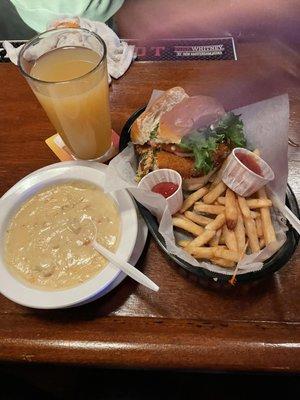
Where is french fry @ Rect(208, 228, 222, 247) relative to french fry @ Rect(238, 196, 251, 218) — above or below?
below

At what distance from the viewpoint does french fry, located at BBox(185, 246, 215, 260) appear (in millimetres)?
1120

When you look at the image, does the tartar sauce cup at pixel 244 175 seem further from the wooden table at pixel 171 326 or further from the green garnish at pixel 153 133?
the green garnish at pixel 153 133

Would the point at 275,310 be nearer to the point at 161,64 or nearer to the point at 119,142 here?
the point at 119,142

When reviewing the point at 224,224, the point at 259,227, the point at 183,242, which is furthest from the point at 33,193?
the point at 259,227

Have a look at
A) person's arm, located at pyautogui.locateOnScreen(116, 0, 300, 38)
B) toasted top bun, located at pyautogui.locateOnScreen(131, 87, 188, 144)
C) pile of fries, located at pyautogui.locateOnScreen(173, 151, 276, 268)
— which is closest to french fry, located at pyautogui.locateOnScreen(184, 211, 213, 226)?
pile of fries, located at pyautogui.locateOnScreen(173, 151, 276, 268)

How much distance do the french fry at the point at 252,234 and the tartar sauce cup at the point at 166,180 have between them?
0.22m

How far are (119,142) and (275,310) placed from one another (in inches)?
31.2

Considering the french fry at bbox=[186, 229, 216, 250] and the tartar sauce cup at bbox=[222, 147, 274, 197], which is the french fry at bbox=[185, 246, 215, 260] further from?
the tartar sauce cup at bbox=[222, 147, 274, 197]

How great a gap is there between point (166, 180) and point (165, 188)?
0.12 feet

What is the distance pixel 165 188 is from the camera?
125cm

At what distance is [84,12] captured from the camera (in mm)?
2309

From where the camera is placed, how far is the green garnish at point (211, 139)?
4.17ft

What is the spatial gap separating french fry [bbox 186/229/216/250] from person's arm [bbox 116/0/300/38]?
1.25m

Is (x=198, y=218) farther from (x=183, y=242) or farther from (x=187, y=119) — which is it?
(x=187, y=119)
